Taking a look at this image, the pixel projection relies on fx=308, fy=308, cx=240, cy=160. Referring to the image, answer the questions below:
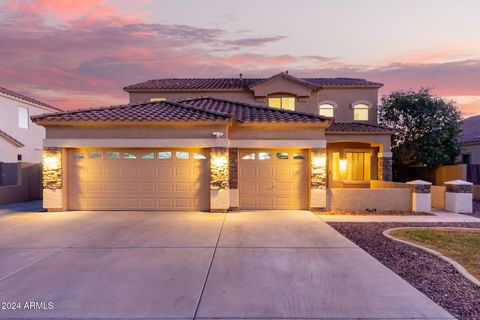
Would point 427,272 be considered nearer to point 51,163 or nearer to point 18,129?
point 51,163

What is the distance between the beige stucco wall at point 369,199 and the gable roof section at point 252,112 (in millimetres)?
3312

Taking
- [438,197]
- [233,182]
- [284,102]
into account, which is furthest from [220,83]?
[438,197]

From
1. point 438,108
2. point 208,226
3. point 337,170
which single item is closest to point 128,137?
point 208,226

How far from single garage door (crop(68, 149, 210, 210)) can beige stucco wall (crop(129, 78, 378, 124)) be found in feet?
32.0

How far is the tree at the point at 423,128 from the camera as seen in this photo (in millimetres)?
21062

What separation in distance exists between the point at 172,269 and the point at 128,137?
7.91 meters

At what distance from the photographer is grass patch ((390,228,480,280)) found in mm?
6766

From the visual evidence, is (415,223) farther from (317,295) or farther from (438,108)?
(438,108)

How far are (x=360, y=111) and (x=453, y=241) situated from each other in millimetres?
15811

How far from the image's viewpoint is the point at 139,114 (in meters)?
12.8

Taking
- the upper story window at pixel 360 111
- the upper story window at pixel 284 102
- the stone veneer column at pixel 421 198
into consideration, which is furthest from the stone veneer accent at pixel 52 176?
the upper story window at pixel 360 111

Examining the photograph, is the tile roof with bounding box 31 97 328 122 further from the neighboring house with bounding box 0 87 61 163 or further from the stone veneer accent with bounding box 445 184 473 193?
the neighboring house with bounding box 0 87 61 163

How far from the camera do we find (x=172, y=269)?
19.5 ft

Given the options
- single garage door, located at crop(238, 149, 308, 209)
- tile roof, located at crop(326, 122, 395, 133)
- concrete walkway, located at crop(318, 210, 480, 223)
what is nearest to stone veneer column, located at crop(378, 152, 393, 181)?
tile roof, located at crop(326, 122, 395, 133)
